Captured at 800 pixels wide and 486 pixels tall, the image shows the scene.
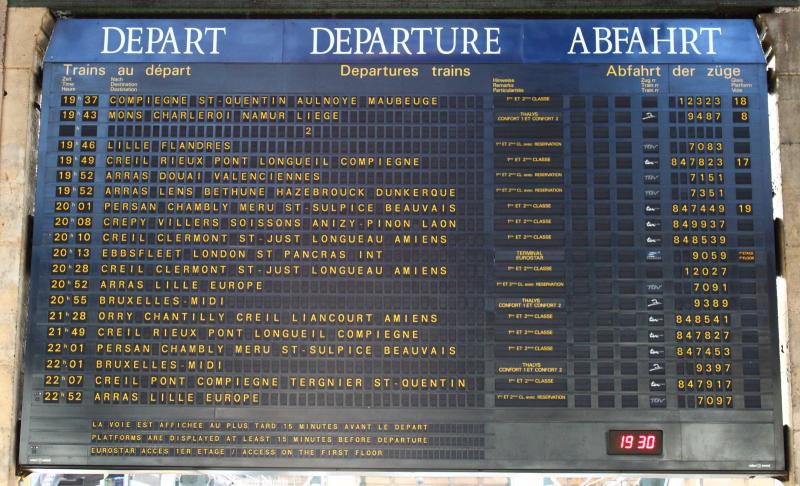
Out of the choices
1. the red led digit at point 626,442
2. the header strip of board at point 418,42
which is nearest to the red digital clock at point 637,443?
the red led digit at point 626,442

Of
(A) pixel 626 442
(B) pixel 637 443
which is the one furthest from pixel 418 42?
(B) pixel 637 443

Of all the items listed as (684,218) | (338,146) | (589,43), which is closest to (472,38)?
(589,43)

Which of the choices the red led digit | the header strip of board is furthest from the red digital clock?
the header strip of board

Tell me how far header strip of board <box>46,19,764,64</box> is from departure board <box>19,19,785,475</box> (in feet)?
0.25

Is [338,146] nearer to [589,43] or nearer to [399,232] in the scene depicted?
[399,232]

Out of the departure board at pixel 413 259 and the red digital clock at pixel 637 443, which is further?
the departure board at pixel 413 259

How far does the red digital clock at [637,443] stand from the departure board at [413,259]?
0.04m

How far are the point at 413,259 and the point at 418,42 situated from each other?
4775 mm

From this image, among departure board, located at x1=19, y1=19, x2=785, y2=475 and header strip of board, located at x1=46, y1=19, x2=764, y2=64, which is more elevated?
header strip of board, located at x1=46, y1=19, x2=764, y2=64

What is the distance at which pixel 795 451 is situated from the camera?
17406 mm

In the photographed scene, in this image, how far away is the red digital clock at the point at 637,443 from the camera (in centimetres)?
1731

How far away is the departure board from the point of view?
17.5m

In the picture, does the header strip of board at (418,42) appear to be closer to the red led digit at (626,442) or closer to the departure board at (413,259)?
the departure board at (413,259)

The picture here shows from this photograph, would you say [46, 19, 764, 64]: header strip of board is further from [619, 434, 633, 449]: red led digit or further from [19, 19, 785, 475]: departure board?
[619, 434, 633, 449]: red led digit
